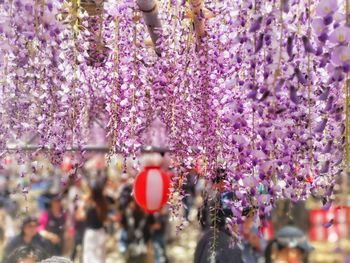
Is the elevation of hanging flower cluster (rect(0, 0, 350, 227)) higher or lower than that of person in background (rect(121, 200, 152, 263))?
higher

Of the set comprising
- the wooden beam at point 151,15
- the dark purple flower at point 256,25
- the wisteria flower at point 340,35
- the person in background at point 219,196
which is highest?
the wooden beam at point 151,15

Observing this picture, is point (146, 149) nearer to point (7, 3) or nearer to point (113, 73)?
point (113, 73)

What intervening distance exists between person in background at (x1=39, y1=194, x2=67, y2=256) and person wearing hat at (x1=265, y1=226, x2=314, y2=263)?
2248 mm

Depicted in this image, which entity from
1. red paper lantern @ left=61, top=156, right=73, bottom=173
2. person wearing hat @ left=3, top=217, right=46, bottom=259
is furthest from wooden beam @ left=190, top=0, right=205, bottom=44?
person wearing hat @ left=3, top=217, right=46, bottom=259

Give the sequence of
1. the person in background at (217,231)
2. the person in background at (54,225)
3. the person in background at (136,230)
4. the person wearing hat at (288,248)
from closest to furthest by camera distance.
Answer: the person in background at (217,231), the person wearing hat at (288,248), the person in background at (54,225), the person in background at (136,230)

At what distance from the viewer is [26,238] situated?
5512 mm

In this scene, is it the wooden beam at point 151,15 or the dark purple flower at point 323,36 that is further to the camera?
the wooden beam at point 151,15

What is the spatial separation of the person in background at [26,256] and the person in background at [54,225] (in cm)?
136

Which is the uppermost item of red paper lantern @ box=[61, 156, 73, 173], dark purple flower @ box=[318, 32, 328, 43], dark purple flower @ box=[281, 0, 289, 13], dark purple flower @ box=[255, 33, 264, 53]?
dark purple flower @ box=[281, 0, 289, 13]

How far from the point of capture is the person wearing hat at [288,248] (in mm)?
5395

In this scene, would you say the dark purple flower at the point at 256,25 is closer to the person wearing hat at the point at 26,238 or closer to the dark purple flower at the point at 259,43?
the dark purple flower at the point at 259,43

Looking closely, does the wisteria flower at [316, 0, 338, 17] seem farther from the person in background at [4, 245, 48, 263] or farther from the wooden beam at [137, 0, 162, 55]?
the person in background at [4, 245, 48, 263]

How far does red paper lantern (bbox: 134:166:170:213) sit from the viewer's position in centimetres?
490

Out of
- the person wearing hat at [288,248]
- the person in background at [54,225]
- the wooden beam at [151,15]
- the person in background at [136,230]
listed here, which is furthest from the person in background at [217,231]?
the person in background at [136,230]
